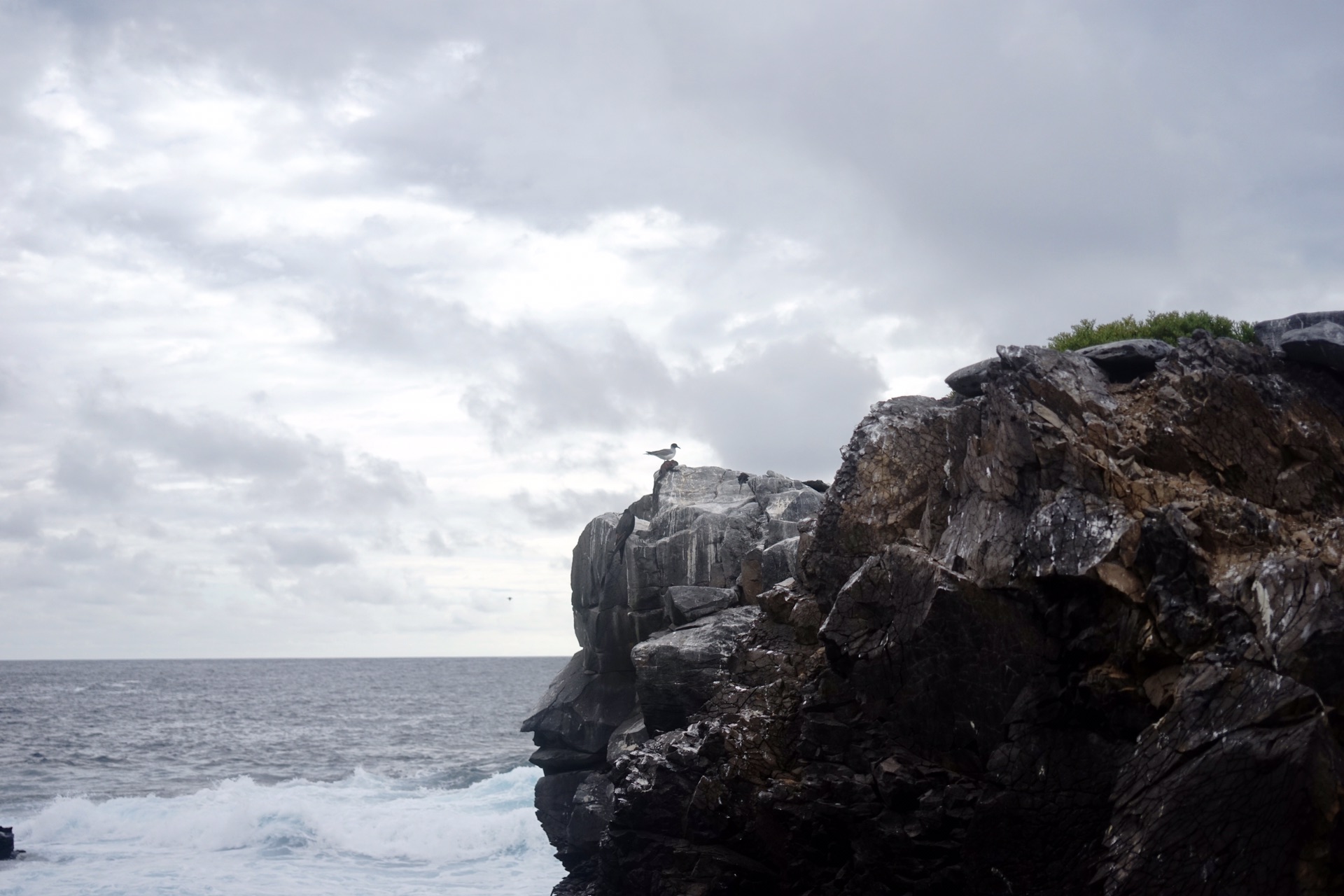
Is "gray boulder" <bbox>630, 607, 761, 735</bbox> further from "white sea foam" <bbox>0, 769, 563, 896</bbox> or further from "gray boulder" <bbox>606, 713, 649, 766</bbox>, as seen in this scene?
"white sea foam" <bbox>0, 769, 563, 896</bbox>

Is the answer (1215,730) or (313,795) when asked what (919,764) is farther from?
(313,795)

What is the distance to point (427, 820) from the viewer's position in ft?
146

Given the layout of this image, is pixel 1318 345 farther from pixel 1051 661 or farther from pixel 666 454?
pixel 666 454

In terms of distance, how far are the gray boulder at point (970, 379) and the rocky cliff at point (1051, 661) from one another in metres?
0.08

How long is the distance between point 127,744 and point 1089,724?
7259 centimetres

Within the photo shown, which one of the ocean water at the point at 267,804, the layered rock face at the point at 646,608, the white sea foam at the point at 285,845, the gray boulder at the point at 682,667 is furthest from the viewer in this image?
the ocean water at the point at 267,804

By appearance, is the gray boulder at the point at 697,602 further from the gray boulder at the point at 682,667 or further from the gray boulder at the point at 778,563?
the gray boulder at the point at 778,563

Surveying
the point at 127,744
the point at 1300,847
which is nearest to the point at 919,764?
the point at 1300,847

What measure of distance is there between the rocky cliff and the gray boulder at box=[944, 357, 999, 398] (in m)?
0.08

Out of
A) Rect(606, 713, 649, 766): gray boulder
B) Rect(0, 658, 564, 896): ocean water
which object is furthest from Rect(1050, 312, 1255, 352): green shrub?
Rect(0, 658, 564, 896): ocean water

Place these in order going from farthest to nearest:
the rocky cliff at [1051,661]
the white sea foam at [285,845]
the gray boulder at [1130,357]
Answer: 1. the white sea foam at [285,845]
2. the gray boulder at [1130,357]
3. the rocky cliff at [1051,661]

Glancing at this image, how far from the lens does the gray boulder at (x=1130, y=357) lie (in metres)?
17.7

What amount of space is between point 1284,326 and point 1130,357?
2290mm

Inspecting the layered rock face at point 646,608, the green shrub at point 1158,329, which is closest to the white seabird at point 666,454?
the layered rock face at point 646,608
